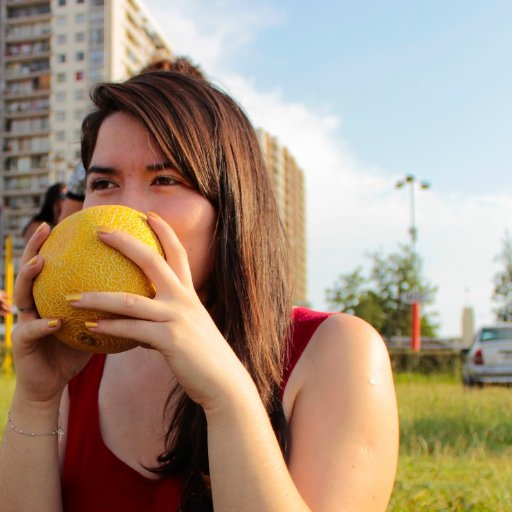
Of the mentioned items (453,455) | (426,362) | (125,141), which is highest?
(125,141)

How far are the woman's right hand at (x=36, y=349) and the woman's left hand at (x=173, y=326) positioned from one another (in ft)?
0.81

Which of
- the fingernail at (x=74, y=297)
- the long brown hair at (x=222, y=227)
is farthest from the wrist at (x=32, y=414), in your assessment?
the fingernail at (x=74, y=297)

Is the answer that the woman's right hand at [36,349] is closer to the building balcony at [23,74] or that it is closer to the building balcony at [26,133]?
the building balcony at [26,133]

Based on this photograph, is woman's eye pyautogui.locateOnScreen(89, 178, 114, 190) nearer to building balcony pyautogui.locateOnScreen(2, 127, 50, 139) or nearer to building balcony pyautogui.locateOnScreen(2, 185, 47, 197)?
building balcony pyautogui.locateOnScreen(2, 185, 47, 197)

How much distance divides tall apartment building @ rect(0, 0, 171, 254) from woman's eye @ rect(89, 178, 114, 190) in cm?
7795

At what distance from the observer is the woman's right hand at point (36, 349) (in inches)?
60.1

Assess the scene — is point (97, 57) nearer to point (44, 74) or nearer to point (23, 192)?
point (44, 74)

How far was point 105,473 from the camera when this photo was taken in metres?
1.86

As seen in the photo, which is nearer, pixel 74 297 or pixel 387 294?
pixel 74 297

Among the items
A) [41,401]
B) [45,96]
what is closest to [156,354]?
[41,401]

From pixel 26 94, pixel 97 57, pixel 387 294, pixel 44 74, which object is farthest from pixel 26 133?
pixel 387 294

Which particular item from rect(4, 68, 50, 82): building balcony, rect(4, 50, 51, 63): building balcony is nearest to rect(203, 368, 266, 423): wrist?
rect(4, 68, 50, 82): building balcony

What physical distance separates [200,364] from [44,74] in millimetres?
85184

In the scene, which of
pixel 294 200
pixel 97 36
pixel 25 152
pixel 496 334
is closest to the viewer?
pixel 496 334
